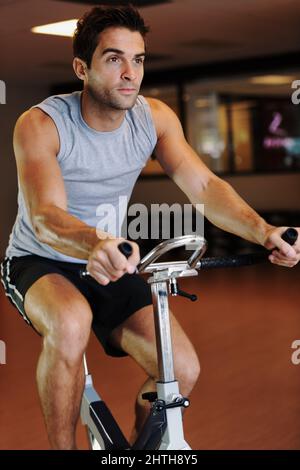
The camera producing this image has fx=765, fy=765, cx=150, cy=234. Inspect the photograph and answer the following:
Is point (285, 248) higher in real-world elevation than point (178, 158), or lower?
lower

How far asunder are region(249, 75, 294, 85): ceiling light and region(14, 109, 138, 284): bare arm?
7704 millimetres

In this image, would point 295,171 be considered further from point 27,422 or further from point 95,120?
point 95,120

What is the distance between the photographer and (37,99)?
10695 mm

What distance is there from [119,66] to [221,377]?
2652 mm

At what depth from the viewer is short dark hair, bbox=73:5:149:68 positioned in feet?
6.39

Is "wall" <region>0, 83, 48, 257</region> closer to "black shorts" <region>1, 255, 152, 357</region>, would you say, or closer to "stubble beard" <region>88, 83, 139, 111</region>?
"black shorts" <region>1, 255, 152, 357</region>

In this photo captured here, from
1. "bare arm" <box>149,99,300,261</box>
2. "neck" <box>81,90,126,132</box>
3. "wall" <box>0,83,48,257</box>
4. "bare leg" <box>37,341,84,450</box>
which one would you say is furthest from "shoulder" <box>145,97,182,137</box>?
"wall" <box>0,83,48,257</box>

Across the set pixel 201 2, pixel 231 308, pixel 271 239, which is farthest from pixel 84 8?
pixel 271 239

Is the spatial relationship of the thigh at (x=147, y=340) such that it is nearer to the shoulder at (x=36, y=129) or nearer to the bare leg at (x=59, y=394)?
the bare leg at (x=59, y=394)

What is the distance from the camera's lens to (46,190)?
5.98ft

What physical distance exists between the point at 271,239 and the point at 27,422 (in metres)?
2.13

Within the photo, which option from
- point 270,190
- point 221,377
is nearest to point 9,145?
point 270,190

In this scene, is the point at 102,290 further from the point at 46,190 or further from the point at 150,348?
the point at 46,190
